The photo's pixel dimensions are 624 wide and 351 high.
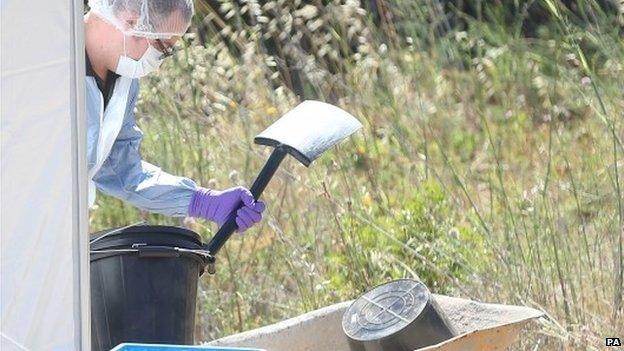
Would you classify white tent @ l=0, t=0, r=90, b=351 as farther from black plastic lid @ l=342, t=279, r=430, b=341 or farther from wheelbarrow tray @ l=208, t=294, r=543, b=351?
black plastic lid @ l=342, t=279, r=430, b=341

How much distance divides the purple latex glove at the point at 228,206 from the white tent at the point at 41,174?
4.06 feet

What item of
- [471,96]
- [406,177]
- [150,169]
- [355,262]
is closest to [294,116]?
[150,169]

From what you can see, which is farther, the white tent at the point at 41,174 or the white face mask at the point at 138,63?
the white face mask at the point at 138,63

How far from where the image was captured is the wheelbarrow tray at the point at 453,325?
384 centimetres

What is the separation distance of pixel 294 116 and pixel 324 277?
1430 mm

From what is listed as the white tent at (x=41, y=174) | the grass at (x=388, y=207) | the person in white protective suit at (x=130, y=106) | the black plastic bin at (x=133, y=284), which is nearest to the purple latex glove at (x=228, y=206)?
the person in white protective suit at (x=130, y=106)

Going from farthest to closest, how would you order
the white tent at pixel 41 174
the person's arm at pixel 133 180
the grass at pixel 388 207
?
the grass at pixel 388 207
the person's arm at pixel 133 180
the white tent at pixel 41 174

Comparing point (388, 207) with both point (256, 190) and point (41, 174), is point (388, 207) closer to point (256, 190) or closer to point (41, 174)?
point (256, 190)

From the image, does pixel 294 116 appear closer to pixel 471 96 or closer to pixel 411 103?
pixel 411 103

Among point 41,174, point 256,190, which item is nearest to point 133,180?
point 256,190

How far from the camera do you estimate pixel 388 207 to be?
5.86 metres

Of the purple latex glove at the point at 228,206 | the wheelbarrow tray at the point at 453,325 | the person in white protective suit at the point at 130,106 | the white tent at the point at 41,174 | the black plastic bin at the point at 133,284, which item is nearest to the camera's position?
the white tent at the point at 41,174

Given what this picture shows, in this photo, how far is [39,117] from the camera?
304cm

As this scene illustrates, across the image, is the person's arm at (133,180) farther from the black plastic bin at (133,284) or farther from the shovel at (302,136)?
the black plastic bin at (133,284)
